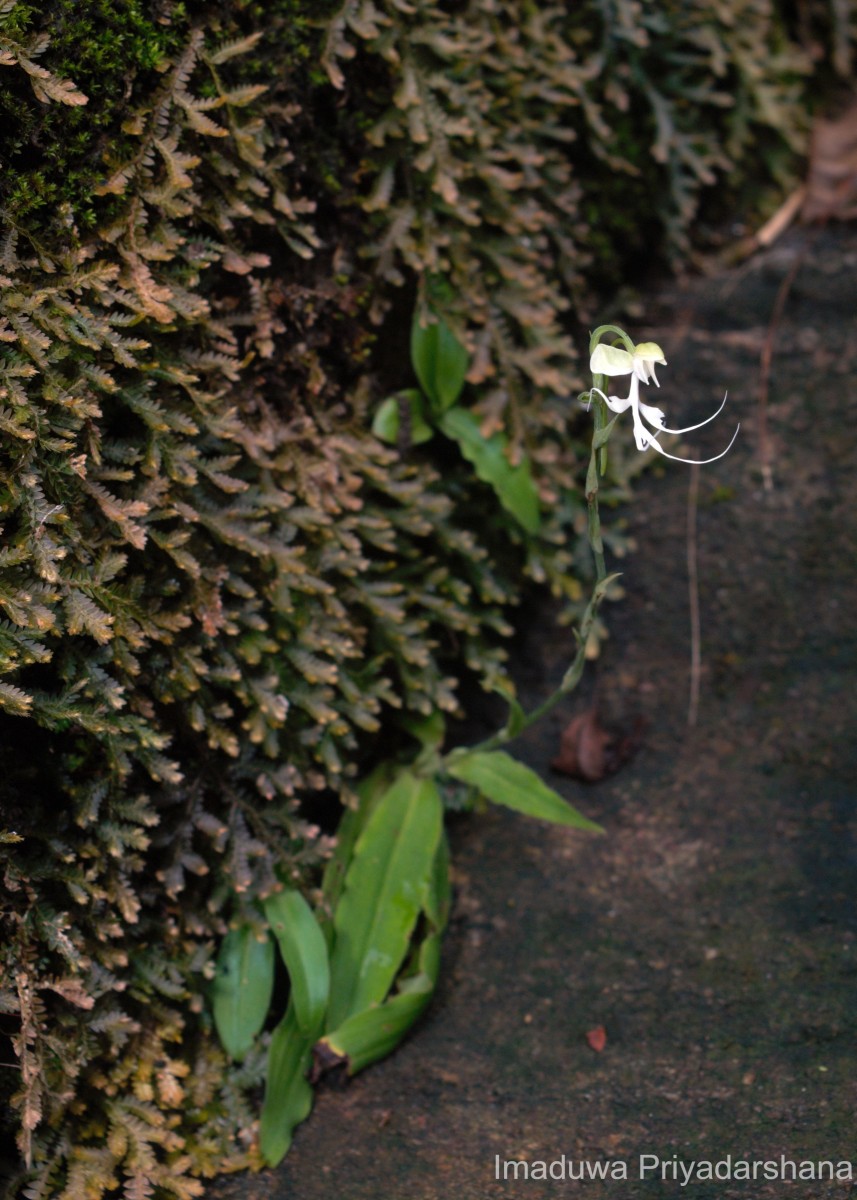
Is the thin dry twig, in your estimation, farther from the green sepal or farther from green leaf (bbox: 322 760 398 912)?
the green sepal

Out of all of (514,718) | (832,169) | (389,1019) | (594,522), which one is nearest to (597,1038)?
(389,1019)

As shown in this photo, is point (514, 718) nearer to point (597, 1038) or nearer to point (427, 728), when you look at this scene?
point (427, 728)

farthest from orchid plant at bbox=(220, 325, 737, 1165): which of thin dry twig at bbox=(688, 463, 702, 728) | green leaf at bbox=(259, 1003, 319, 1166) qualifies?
thin dry twig at bbox=(688, 463, 702, 728)

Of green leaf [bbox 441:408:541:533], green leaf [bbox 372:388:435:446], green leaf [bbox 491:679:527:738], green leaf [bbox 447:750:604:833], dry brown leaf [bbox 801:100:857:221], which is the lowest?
green leaf [bbox 447:750:604:833]

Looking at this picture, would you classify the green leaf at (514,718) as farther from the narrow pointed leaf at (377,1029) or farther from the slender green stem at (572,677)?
the narrow pointed leaf at (377,1029)

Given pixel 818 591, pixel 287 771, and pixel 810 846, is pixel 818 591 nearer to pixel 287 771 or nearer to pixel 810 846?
pixel 810 846

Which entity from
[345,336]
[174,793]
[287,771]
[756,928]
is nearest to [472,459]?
[345,336]
